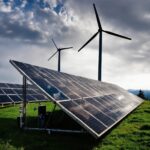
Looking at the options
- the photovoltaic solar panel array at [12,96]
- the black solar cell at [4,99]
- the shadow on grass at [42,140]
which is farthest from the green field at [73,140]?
the photovoltaic solar panel array at [12,96]

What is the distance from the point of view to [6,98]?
34219mm

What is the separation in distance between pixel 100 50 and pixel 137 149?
41064mm

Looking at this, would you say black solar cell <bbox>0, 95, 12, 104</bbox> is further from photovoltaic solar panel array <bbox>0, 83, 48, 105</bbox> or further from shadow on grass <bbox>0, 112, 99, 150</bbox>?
shadow on grass <bbox>0, 112, 99, 150</bbox>

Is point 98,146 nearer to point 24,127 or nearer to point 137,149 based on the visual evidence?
point 137,149

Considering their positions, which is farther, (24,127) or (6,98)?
(6,98)

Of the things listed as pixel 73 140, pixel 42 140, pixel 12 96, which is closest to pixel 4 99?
pixel 12 96

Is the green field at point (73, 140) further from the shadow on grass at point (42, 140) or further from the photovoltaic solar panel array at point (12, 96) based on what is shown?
the photovoltaic solar panel array at point (12, 96)

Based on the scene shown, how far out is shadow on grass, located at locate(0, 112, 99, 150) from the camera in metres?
13.9

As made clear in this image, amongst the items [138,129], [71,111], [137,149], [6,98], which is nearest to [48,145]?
[71,111]

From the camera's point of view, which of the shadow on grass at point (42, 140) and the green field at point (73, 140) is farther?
the green field at point (73, 140)

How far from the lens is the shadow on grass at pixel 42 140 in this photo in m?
13.9

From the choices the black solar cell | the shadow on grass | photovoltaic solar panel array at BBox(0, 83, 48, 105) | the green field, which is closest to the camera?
the shadow on grass

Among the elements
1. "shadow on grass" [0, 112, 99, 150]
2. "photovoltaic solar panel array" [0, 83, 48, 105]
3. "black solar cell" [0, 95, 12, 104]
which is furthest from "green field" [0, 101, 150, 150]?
"photovoltaic solar panel array" [0, 83, 48, 105]

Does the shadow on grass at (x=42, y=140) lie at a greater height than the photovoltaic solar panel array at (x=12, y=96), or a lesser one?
lesser
